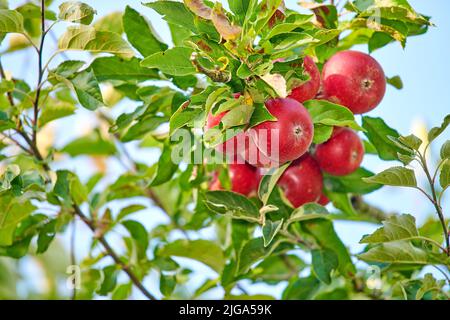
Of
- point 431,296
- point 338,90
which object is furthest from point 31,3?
point 431,296

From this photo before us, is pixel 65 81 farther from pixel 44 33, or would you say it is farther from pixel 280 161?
pixel 280 161

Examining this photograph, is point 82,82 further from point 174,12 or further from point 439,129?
point 439,129

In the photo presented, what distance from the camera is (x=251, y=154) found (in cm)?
201

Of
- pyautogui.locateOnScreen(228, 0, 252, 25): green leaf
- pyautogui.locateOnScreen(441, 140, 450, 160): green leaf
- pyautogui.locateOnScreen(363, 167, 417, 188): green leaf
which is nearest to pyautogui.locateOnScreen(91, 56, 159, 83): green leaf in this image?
pyautogui.locateOnScreen(228, 0, 252, 25): green leaf

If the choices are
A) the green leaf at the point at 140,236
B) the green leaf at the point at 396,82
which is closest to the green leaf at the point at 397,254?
the green leaf at the point at 396,82

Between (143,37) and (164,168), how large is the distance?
0.47 metres

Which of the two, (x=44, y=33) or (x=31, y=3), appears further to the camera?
(x=31, y=3)

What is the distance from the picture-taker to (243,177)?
2514 millimetres

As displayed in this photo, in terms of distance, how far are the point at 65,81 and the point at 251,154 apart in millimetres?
653

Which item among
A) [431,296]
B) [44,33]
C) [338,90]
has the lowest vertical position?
[431,296]

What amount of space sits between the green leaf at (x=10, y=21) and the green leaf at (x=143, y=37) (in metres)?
0.35

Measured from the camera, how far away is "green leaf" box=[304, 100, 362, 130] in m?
1.96
